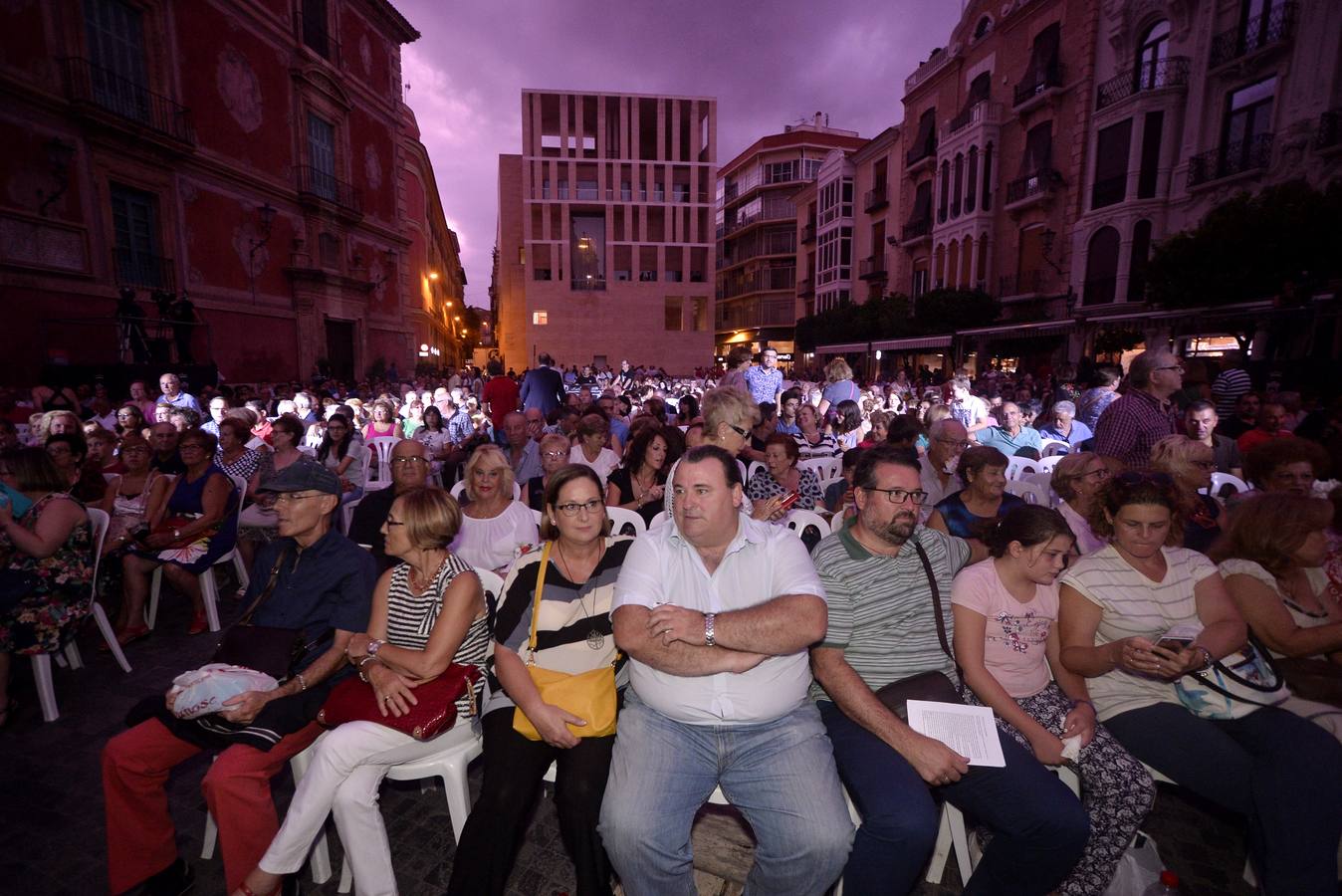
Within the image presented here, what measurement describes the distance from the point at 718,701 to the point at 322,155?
78.3 feet

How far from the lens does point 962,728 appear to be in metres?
2.20

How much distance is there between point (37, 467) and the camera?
336 cm

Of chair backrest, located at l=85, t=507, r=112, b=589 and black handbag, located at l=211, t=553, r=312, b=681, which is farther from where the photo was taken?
chair backrest, located at l=85, t=507, r=112, b=589

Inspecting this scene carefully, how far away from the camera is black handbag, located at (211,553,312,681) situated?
2.37m

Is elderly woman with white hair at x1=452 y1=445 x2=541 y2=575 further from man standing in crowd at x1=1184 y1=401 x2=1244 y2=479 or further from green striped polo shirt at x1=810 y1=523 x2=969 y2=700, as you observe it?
man standing in crowd at x1=1184 y1=401 x2=1244 y2=479

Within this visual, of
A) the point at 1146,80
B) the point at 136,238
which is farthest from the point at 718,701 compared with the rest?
the point at 1146,80

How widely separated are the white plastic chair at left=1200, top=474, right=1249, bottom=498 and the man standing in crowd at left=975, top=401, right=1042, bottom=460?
4.26ft

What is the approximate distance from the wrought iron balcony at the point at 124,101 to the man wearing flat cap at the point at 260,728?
1514 centimetres

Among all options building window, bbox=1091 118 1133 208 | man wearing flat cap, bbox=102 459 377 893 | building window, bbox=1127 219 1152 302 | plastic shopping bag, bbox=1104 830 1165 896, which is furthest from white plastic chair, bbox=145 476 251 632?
building window, bbox=1091 118 1133 208

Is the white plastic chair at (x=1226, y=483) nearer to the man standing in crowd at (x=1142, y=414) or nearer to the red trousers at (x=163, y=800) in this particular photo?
the man standing in crowd at (x=1142, y=414)

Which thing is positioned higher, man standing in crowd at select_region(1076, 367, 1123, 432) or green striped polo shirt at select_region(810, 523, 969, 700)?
man standing in crowd at select_region(1076, 367, 1123, 432)

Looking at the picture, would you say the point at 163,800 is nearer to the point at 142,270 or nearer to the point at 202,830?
the point at 202,830

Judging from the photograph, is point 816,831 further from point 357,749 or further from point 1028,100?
point 1028,100

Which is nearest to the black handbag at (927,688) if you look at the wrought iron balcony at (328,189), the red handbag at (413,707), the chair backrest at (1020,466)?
the red handbag at (413,707)
